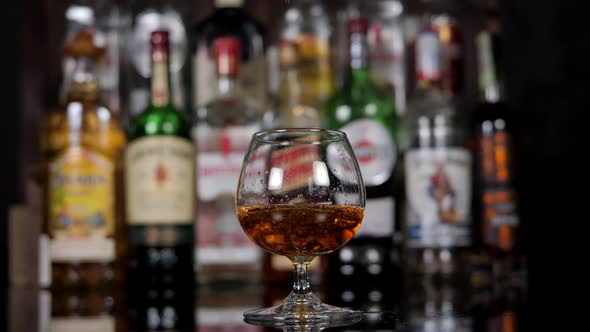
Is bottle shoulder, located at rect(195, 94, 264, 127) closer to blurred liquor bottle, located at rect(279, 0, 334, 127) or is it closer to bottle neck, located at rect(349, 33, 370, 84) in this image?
blurred liquor bottle, located at rect(279, 0, 334, 127)

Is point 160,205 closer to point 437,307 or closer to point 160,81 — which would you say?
point 160,81

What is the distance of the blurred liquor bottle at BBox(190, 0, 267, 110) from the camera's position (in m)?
1.58

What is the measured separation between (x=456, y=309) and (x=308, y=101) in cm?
59

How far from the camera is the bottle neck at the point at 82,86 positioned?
1509mm

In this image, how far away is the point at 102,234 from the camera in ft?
4.75

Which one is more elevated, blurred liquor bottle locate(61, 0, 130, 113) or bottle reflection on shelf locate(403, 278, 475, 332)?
blurred liquor bottle locate(61, 0, 130, 113)

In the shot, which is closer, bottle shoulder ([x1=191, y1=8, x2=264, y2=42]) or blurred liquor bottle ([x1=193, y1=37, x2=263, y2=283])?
blurred liquor bottle ([x1=193, y1=37, x2=263, y2=283])

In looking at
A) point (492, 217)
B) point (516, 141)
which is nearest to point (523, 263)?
point (492, 217)

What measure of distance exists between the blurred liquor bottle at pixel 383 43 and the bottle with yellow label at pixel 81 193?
17.5 inches

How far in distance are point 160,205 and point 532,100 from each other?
71cm

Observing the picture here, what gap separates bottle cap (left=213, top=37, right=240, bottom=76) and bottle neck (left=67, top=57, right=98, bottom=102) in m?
0.22

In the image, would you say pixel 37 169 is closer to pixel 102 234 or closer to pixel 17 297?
pixel 102 234

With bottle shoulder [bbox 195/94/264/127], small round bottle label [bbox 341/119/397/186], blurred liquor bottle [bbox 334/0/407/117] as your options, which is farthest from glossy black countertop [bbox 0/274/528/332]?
blurred liquor bottle [bbox 334/0/407/117]

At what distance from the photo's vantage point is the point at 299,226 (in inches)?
34.6
